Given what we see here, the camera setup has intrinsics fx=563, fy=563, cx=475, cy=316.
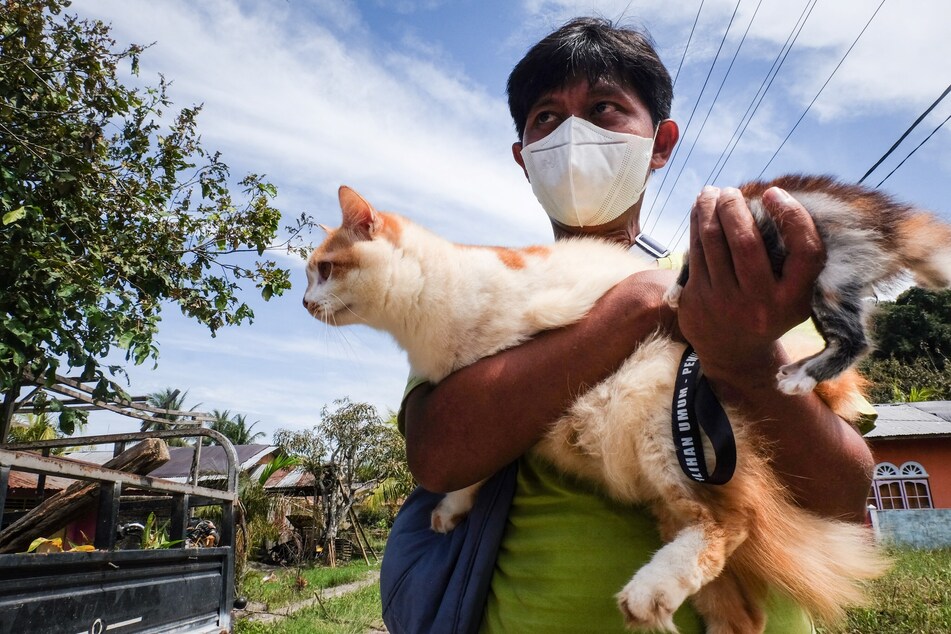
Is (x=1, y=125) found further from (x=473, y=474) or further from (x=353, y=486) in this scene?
(x=353, y=486)

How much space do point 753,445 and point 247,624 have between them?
9532 millimetres

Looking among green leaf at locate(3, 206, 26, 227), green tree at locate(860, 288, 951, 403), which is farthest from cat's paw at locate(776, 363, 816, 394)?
green tree at locate(860, 288, 951, 403)

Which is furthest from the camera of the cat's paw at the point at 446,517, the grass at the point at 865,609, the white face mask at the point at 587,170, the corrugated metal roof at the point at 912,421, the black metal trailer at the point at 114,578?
the corrugated metal roof at the point at 912,421

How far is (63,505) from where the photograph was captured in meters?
5.54

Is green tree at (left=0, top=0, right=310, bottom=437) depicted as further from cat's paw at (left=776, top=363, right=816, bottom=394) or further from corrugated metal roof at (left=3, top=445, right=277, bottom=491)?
corrugated metal roof at (left=3, top=445, right=277, bottom=491)

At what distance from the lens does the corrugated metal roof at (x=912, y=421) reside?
14.8m

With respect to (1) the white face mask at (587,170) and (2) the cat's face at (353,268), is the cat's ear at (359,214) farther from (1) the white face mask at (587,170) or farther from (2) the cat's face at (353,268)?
(1) the white face mask at (587,170)

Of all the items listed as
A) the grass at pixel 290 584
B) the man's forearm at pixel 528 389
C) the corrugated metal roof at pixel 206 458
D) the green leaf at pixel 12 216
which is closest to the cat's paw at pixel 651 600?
the man's forearm at pixel 528 389

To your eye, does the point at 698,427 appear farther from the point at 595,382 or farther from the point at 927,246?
the point at 927,246

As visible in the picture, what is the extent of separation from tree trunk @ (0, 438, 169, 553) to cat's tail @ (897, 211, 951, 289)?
6.13 metres

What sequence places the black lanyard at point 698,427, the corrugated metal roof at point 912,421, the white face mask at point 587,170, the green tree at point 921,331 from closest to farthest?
the black lanyard at point 698,427, the white face mask at point 587,170, the corrugated metal roof at point 912,421, the green tree at point 921,331

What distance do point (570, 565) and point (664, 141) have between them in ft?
5.39

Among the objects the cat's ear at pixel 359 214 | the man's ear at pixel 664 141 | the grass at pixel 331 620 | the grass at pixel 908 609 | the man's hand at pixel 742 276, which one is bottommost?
the grass at pixel 331 620

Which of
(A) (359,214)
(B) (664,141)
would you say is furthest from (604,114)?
(A) (359,214)
